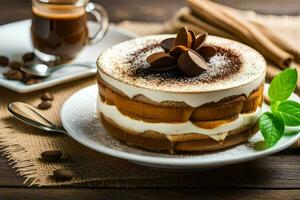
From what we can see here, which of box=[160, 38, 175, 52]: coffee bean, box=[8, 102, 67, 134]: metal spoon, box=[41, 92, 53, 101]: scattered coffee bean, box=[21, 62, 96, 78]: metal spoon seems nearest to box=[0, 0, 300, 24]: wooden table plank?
box=[21, 62, 96, 78]: metal spoon

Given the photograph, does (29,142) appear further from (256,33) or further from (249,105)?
(256,33)

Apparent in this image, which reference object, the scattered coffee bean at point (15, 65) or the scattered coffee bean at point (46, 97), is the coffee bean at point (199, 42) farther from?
the scattered coffee bean at point (15, 65)

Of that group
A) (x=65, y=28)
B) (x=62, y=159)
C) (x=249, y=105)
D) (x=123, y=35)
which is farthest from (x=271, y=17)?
(x=62, y=159)

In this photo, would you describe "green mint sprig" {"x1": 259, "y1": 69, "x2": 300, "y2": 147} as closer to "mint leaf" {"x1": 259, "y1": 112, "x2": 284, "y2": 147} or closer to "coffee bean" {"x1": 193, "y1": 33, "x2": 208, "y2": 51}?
"mint leaf" {"x1": 259, "y1": 112, "x2": 284, "y2": 147}

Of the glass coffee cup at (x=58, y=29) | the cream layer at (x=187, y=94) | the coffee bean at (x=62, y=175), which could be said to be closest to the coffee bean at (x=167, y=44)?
the cream layer at (x=187, y=94)

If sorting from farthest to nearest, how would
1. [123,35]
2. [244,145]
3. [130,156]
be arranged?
[123,35], [244,145], [130,156]
